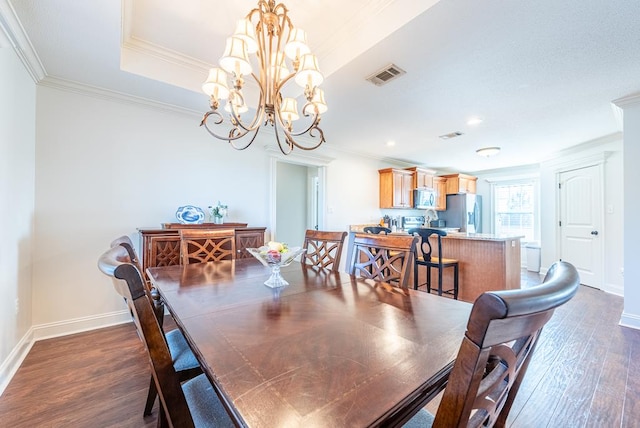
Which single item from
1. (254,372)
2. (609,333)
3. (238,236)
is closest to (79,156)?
(238,236)

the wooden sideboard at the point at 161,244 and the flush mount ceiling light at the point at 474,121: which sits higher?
the flush mount ceiling light at the point at 474,121

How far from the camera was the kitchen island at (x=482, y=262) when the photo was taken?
316 cm

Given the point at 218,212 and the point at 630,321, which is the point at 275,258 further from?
the point at 630,321

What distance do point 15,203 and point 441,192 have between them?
6897mm

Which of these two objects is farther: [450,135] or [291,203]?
[291,203]

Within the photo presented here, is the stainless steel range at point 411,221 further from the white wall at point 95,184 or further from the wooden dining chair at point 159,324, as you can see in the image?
the wooden dining chair at point 159,324

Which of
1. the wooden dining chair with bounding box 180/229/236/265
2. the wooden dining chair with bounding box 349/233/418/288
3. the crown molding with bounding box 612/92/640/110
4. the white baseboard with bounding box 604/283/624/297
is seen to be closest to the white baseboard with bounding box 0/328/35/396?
the wooden dining chair with bounding box 180/229/236/265

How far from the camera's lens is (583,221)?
454 cm

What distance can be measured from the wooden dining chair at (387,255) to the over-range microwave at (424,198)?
4.20 m

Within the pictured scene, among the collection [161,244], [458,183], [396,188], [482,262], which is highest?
[458,183]

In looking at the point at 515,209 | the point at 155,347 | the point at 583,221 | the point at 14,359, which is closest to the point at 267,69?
the point at 155,347

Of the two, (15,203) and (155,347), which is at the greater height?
(15,203)

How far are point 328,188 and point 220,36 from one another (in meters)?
2.89

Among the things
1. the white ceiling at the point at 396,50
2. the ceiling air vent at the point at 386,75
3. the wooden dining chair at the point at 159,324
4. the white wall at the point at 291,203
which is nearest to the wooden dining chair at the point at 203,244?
the wooden dining chair at the point at 159,324
